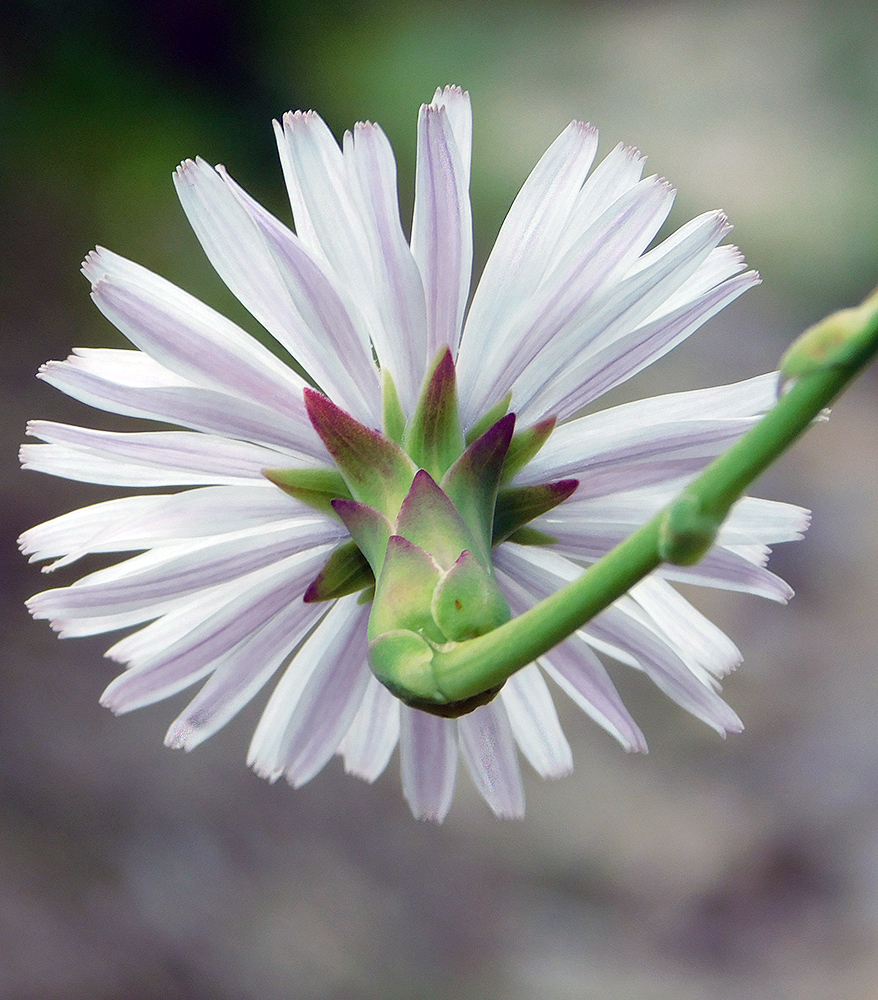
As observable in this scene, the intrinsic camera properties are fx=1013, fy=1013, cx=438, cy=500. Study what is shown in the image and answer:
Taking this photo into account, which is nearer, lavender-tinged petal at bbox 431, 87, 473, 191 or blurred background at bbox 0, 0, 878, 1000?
lavender-tinged petal at bbox 431, 87, 473, 191

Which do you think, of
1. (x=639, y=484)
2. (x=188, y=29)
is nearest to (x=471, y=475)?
(x=639, y=484)

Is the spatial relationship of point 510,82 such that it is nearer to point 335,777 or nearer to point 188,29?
point 188,29

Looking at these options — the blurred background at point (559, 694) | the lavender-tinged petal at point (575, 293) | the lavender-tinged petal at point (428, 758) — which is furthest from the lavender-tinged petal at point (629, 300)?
the blurred background at point (559, 694)

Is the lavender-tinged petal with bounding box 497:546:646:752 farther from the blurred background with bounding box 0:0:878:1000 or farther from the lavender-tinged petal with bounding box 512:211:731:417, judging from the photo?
the blurred background with bounding box 0:0:878:1000

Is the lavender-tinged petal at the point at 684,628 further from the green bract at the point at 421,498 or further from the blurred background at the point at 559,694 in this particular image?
the blurred background at the point at 559,694

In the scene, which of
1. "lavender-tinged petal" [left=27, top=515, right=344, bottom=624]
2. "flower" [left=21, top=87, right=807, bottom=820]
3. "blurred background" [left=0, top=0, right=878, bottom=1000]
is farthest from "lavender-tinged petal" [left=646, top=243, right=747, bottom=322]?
"blurred background" [left=0, top=0, right=878, bottom=1000]

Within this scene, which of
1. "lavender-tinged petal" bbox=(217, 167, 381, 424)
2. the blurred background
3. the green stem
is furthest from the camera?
the blurred background
